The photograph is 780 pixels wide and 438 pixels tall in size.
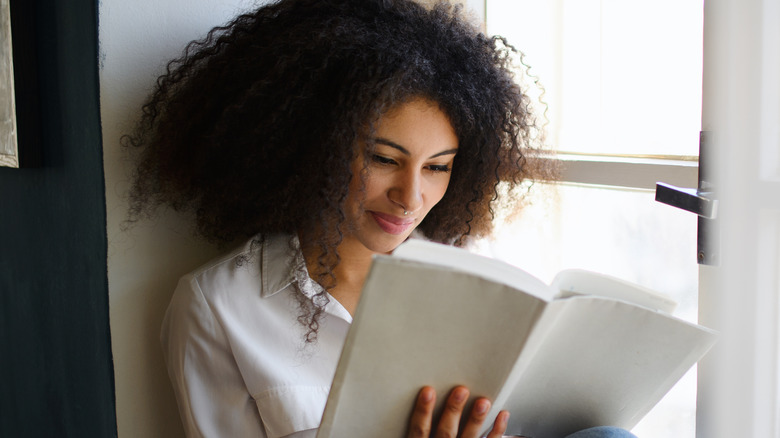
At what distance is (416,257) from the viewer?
687 millimetres

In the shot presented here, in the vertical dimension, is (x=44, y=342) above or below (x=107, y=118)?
below

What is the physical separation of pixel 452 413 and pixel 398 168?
435 millimetres

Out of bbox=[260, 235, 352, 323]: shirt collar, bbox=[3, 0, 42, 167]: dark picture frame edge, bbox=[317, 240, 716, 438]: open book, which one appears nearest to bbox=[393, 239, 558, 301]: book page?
bbox=[317, 240, 716, 438]: open book

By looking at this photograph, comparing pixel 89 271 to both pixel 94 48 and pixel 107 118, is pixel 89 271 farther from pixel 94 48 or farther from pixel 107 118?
pixel 94 48

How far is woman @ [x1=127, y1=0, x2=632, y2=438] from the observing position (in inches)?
43.3

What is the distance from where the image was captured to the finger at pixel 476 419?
82cm

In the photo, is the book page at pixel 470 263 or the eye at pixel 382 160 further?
the eye at pixel 382 160

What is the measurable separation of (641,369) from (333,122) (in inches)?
22.6

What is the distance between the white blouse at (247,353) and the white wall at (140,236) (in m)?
0.12

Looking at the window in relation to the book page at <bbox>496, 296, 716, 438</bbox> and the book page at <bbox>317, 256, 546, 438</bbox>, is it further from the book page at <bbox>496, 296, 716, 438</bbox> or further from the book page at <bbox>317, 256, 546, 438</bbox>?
the book page at <bbox>317, 256, 546, 438</bbox>

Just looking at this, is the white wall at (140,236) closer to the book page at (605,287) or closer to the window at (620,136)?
the window at (620,136)

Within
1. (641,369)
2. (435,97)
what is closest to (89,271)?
(435,97)

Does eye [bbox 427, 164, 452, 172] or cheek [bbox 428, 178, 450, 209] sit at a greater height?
eye [bbox 427, 164, 452, 172]

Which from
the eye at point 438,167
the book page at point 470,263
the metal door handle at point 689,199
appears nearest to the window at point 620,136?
the metal door handle at point 689,199
